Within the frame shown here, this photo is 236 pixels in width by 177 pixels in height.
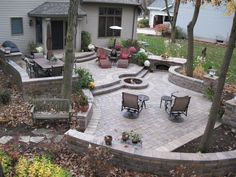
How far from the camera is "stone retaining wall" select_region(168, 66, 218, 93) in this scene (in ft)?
44.4

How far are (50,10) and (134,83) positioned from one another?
7.98 metres

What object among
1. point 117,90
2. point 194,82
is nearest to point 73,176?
point 117,90

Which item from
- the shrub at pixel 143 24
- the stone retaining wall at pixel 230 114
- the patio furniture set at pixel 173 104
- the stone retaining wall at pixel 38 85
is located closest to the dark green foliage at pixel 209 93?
the stone retaining wall at pixel 230 114

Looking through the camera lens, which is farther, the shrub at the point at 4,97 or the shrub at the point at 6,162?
the shrub at the point at 4,97

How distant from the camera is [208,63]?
20.5m

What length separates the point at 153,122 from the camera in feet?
34.7

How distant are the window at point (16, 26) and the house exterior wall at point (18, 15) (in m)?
0.19

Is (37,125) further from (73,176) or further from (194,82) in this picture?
(194,82)

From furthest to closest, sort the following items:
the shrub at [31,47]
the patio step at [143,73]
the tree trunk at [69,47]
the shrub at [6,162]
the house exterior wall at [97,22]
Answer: the house exterior wall at [97,22] < the shrub at [31,47] < the patio step at [143,73] < the tree trunk at [69,47] < the shrub at [6,162]

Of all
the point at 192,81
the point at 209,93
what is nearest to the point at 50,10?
the point at 192,81

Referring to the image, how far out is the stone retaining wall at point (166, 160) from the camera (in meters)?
7.49

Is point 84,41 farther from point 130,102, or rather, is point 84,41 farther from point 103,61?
point 130,102

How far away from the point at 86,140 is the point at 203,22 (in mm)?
29651

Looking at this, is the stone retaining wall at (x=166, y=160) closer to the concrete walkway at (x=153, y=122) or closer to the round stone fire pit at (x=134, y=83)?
the concrete walkway at (x=153, y=122)
